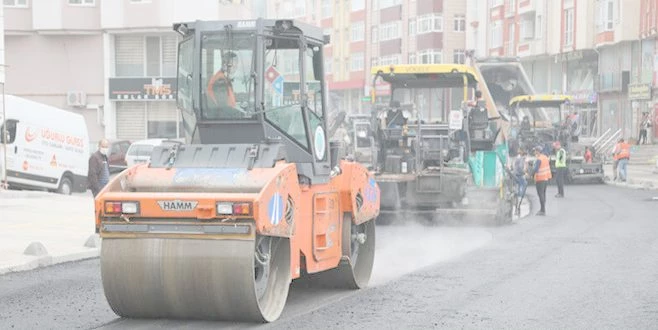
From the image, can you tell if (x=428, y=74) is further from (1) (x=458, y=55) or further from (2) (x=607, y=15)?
(1) (x=458, y=55)

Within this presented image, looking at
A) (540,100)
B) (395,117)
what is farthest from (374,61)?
(395,117)

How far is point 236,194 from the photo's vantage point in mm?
8914

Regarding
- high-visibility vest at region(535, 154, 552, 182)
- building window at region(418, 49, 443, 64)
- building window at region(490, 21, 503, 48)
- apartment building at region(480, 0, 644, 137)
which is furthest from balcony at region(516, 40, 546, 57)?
high-visibility vest at region(535, 154, 552, 182)

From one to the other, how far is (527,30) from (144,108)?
90.7 ft

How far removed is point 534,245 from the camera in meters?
16.5

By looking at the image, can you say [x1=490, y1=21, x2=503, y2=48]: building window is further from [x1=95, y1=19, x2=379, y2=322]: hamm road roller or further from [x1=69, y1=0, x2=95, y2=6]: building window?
[x1=95, y1=19, x2=379, y2=322]: hamm road roller

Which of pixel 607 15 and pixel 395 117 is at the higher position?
pixel 607 15

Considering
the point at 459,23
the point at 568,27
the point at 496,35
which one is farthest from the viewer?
the point at 459,23

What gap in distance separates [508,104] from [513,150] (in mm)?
2620

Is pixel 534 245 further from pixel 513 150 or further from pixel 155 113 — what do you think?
pixel 155 113

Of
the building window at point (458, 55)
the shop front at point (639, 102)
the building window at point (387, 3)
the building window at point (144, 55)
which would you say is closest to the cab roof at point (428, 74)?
the building window at point (144, 55)

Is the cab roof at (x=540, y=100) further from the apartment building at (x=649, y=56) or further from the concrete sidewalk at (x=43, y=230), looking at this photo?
the concrete sidewalk at (x=43, y=230)

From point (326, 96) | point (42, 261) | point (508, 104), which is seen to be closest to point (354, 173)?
point (326, 96)

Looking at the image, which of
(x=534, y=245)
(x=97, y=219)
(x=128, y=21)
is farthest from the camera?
(x=128, y=21)
